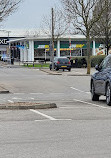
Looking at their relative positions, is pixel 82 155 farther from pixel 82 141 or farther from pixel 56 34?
pixel 56 34

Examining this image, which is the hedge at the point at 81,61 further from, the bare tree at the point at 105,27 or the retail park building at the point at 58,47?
the retail park building at the point at 58,47

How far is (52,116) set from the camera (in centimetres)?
1302

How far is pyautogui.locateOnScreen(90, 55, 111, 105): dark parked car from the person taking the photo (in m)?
17.2

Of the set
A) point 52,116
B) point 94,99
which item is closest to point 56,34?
point 94,99

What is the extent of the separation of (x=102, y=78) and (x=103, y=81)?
0.66ft

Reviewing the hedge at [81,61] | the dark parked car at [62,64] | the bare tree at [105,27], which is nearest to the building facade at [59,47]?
the hedge at [81,61]

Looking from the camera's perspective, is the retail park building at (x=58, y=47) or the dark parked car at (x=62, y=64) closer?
the dark parked car at (x=62, y=64)

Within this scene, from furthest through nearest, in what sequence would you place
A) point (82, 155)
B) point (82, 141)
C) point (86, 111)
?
point (86, 111) < point (82, 141) < point (82, 155)

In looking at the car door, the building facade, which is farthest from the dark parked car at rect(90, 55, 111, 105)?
the building facade

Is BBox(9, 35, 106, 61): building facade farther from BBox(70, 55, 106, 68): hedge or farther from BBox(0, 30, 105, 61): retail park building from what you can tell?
BBox(70, 55, 106, 68): hedge

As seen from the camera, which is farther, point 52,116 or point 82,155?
point 52,116

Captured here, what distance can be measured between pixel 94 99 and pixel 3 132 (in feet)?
33.5

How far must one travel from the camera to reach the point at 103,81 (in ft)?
58.7

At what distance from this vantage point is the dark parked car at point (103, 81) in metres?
17.2
